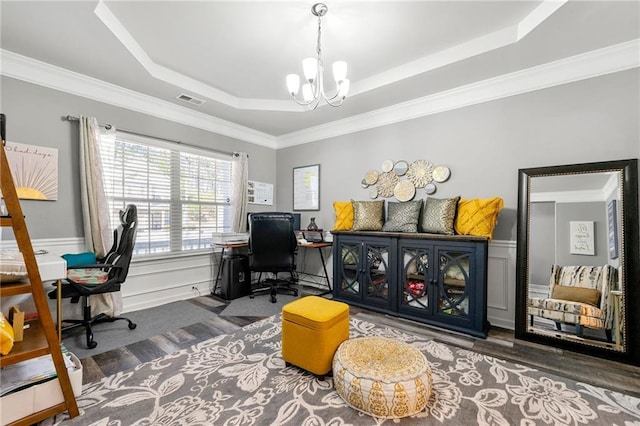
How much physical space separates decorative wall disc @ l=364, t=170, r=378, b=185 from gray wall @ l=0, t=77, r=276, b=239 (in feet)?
9.51

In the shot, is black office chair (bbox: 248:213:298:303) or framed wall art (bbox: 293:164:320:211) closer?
black office chair (bbox: 248:213:298:303)

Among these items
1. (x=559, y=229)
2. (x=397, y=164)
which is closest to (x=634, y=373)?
(x=559, y=229)

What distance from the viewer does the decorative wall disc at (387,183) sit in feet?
11.5

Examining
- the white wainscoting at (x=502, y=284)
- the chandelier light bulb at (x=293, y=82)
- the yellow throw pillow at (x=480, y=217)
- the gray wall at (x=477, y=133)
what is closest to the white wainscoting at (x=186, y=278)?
the white wainscoting at (x=502, y=284)

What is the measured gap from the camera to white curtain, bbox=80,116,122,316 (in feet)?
9.10

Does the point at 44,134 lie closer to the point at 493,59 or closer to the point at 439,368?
the point at 439,368

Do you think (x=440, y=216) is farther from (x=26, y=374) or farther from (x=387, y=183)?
(x=26, y=374)

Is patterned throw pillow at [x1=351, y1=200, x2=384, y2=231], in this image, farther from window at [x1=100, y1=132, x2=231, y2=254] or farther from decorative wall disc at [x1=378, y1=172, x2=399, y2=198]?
window at [x1=100, y1=132, x2=231, y2=254]

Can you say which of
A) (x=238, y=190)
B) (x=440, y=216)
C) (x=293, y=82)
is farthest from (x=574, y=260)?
(x=238, y=190)

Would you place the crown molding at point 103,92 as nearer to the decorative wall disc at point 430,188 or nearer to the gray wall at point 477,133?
the gray wall at point 477,133

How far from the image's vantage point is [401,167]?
136 inches

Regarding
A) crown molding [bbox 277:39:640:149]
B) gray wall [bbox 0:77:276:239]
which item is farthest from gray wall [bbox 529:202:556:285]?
gray wall [bbox 0:77:276:239]

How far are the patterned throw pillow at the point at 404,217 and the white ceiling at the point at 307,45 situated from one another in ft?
3.79

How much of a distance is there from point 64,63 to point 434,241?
13.1 ft
